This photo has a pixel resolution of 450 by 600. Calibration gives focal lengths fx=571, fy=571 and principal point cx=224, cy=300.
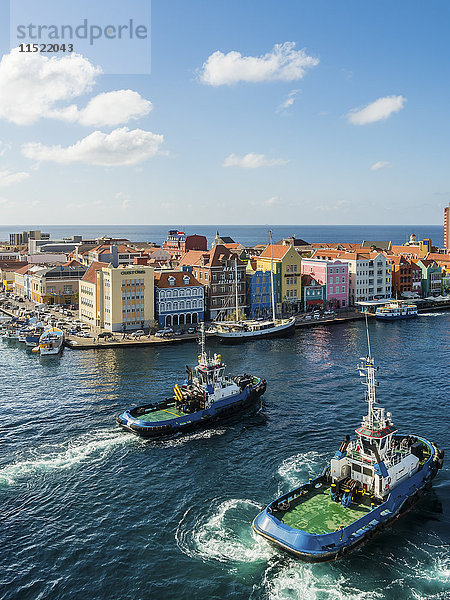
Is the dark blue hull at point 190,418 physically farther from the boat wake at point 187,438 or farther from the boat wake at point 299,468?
the boat wake at point 299,468

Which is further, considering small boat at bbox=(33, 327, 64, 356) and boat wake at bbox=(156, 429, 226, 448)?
small boat at bbox=(33, 327, 64, 356)

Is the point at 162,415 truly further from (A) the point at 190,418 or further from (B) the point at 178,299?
(B) the point at 178,299

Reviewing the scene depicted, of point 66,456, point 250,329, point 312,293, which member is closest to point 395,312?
point 312,293

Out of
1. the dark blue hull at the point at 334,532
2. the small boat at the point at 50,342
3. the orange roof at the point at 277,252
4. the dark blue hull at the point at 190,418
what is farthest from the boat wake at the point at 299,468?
the orange roof at the point at 277,252

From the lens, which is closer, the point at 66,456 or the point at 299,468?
the point at 299,468

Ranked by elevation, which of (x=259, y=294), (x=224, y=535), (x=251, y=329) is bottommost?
(x=224, y=535)

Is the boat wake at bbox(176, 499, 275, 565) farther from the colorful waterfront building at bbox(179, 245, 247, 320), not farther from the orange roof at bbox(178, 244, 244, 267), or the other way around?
the orange roof at bbox(178, 244, 244, 267)

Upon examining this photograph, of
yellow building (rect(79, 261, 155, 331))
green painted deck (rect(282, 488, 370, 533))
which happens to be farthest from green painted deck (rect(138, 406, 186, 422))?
yellow building (rect(79, 261, 155, 331))
